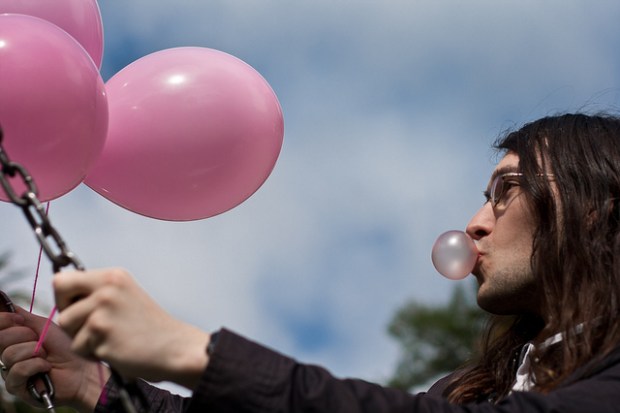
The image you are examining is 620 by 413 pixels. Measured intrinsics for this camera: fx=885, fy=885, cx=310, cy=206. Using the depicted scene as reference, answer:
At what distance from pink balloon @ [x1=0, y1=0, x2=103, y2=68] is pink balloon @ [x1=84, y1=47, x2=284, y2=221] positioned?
0.22m

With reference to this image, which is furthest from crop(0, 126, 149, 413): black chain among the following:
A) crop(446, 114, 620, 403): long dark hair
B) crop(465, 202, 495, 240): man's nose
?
crop(465, 202, 495, 240): man's nose

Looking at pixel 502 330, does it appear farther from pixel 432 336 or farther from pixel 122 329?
pixel 432 336

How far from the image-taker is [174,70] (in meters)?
2.43

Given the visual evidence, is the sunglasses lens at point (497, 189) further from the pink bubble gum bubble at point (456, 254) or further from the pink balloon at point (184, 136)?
the pink balloon at point (184, 136)

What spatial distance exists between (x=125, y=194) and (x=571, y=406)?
1.30 m

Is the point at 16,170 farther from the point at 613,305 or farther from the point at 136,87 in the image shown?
the point at 613,305

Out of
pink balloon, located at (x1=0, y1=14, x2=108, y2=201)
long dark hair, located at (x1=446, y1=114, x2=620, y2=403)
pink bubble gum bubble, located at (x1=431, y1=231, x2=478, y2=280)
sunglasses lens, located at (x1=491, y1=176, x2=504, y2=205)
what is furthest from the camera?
sunglasses lens, located at (x1=491, y1=176, x2=504, y2=205)

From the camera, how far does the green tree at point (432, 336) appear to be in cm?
1559

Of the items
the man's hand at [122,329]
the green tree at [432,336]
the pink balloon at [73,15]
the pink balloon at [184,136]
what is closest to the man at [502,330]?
the man's hand at [122,329]

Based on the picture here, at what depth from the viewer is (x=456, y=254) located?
8.52 feet

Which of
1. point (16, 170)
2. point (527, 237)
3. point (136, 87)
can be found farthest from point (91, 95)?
point (527, 237)

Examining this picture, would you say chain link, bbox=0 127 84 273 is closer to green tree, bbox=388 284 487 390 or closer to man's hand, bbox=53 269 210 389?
man's hand, bbox=53 269 210 389

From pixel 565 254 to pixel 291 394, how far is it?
3.84ft

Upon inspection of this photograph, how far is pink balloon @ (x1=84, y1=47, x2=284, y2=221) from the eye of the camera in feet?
7.72
